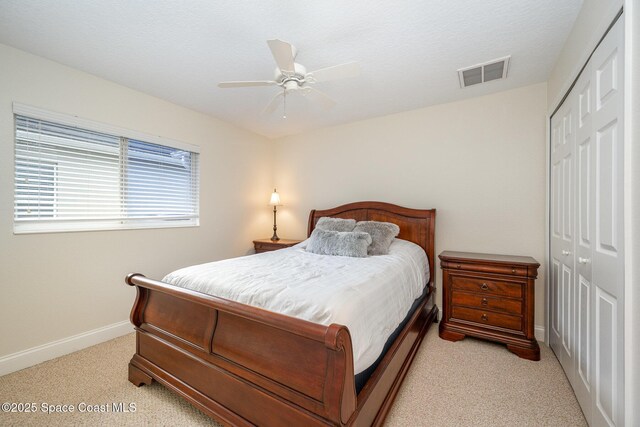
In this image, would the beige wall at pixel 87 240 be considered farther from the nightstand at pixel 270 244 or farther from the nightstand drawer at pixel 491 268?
the nightstand drawer at pixel 491 268

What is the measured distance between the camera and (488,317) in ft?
7.91

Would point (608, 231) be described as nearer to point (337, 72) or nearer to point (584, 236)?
point (584, 236)

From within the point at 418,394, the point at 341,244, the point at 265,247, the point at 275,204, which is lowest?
the point at 418,394

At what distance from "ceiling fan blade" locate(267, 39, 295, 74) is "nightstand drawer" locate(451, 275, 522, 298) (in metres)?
2.38

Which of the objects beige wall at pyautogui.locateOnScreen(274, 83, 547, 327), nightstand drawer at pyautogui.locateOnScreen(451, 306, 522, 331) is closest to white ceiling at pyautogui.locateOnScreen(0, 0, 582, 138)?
beige wall at pyautogui.locateOnScreen(274, 83, 547, 327)

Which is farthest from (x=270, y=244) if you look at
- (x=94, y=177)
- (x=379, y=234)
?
(x=94, y=177)

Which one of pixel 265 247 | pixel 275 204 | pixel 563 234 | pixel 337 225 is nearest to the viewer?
pixel 563 234

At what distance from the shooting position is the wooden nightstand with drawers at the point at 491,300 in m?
2.25

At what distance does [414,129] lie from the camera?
326cm

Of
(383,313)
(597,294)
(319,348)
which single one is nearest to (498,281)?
(597,294)

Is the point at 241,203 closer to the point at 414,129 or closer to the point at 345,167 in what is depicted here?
the point at 345,167

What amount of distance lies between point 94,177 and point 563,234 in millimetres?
4194

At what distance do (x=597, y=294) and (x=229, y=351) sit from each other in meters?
1.98

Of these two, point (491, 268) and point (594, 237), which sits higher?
point (594, 237)
